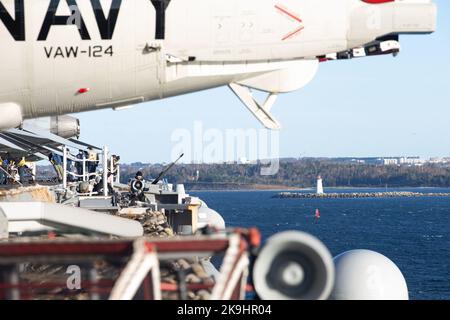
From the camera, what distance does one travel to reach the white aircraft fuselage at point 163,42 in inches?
681

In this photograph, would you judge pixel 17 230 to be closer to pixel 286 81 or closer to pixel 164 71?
pixel 164 71

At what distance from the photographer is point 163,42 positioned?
57.6 ft

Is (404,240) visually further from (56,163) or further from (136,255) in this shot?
(136,255)

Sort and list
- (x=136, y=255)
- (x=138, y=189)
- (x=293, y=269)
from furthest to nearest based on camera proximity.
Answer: (x=138, y=189), (x=293, y=269), (x=136, y=255)

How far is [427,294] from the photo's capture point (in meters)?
67.7

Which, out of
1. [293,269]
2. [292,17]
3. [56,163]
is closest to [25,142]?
[56,163]

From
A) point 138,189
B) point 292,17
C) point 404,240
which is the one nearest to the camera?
point 292,17

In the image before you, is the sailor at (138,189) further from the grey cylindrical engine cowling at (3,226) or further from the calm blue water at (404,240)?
the grey cylindrical engine cowling at (3,226)

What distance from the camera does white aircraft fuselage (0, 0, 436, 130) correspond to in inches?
681

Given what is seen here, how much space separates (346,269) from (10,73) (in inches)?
325

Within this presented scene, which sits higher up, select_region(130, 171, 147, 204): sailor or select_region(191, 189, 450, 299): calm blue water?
select_region(130, 171, 147, 204): sailor

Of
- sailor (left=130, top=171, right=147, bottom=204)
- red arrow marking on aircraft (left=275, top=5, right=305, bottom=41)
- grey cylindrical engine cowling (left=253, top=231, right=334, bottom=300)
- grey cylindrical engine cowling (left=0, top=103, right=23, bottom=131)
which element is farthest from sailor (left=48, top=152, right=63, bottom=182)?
grey cylindrical engine cowling (left=253, top=231, right=334, bottom=300)

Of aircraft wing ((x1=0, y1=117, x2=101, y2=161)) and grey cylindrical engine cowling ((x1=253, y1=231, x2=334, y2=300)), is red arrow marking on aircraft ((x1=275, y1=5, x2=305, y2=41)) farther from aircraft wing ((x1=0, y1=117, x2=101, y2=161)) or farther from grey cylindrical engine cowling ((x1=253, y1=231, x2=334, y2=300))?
aircraft wing ((x1=0, y1=117, x2=101, y2=161))
